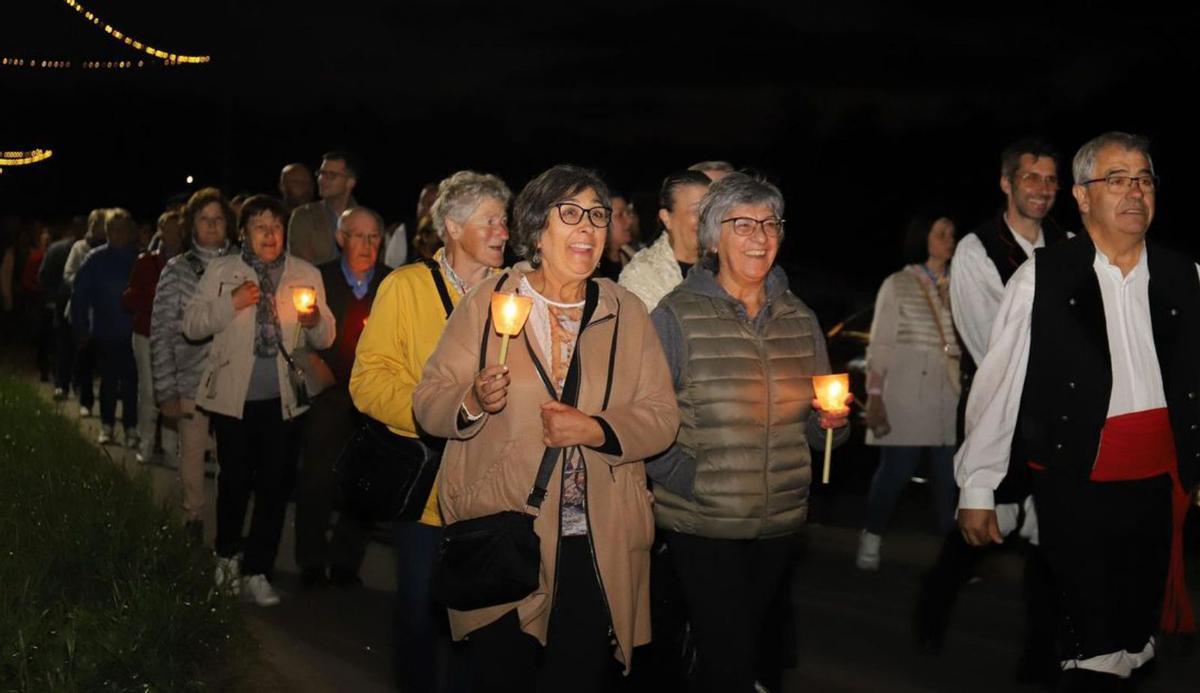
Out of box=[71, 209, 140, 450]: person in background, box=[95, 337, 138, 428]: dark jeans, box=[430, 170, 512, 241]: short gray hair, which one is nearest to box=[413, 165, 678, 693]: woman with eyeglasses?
box=[430, 170, 512, 241]: short gray hair

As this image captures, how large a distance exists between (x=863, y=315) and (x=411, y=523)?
362 inches

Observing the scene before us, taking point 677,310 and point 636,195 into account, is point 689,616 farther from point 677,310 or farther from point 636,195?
point 636,195

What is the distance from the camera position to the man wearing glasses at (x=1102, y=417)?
570 cm

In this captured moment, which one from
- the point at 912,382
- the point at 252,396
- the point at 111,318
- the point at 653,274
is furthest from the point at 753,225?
the point at 111,318

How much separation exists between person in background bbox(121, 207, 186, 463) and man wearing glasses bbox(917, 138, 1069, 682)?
25.5 ft

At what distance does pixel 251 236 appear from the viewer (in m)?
9.52

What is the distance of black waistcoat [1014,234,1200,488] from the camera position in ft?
18.8

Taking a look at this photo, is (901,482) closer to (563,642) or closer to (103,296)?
(563,642)

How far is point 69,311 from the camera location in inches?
674

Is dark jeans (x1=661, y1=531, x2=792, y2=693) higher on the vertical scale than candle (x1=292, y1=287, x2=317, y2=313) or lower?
lower

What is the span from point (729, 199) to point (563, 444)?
57.8 inches

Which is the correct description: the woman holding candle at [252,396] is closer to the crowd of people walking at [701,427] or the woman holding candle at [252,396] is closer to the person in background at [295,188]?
the crowd of people walking at [701,427]

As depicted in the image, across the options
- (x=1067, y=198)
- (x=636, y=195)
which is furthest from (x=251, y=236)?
(x=1067, y=198)

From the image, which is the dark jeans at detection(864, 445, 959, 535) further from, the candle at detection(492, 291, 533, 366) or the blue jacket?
the blue jacket
